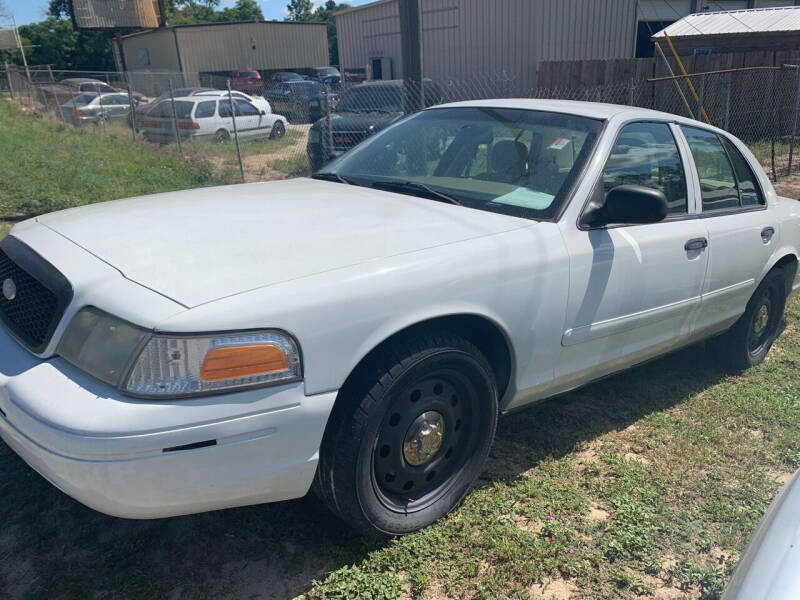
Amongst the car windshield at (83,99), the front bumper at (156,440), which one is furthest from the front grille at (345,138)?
the car windshield at (83,99)

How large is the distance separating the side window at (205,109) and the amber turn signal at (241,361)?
15.3m

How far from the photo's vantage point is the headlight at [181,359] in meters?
2.10

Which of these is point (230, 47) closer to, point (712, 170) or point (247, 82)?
point (247, 82)

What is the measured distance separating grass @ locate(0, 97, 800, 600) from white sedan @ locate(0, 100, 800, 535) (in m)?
0.22

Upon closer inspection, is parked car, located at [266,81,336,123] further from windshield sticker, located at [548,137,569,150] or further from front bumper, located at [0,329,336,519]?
front bumper, located at [0,329,336,519]

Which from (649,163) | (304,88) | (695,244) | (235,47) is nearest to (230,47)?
(235,47)

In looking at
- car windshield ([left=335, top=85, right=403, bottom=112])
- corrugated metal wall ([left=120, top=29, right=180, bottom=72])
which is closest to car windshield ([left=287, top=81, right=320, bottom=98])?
car windshield ([left=335, top=85, right=403, bottom=112])

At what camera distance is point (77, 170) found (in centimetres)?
1052

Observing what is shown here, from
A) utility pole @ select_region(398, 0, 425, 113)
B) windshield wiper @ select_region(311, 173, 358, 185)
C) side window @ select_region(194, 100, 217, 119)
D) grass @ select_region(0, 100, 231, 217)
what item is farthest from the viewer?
side window @ select_region(194, 100, 217, 119)

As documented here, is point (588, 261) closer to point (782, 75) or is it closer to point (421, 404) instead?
point (421, 404)

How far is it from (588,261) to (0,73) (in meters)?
29.5

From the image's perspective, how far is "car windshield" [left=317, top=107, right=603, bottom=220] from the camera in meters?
3.26

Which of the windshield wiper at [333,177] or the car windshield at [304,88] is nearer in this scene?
the windshield wiper at [333,177]

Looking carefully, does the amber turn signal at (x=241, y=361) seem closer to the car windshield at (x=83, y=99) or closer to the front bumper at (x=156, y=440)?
the front bumper at (x=156, y=440)
